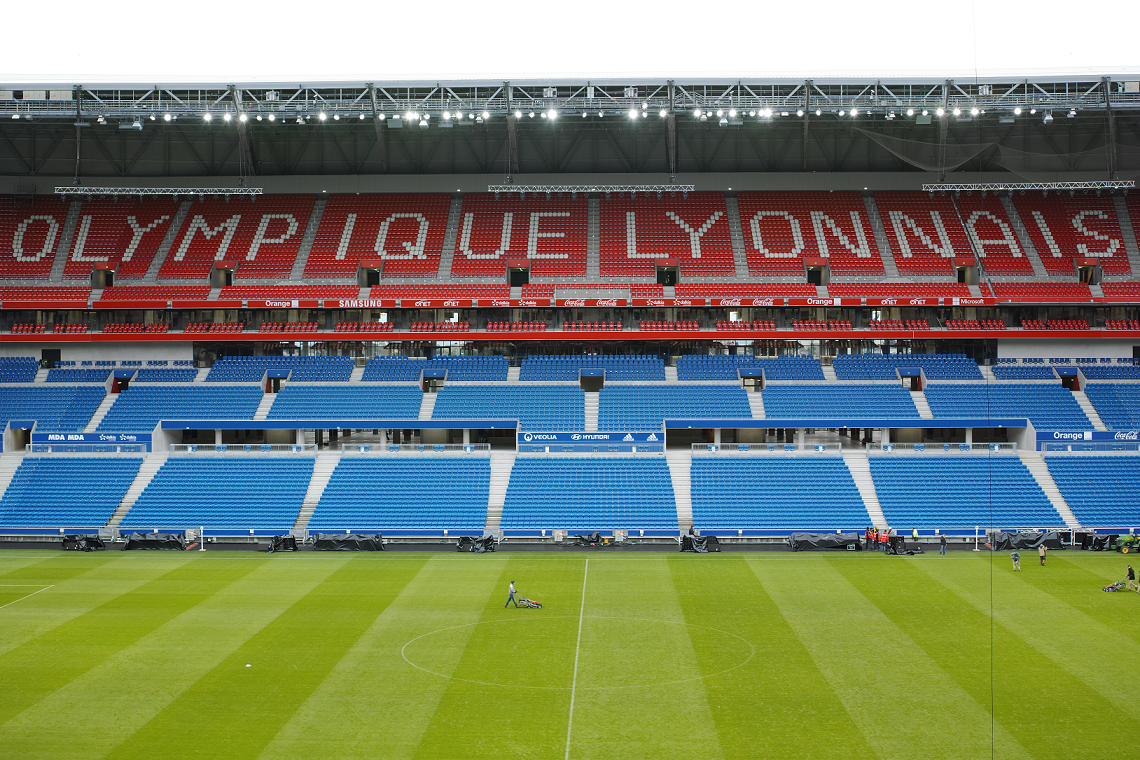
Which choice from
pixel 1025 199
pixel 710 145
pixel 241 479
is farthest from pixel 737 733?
pixel 1025 199

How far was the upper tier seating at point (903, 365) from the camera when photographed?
43969 millimetres

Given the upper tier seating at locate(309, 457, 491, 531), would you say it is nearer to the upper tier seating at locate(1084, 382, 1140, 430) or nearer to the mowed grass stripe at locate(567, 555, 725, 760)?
the mowed grass stripe at locate(567, 555, 725, 760)

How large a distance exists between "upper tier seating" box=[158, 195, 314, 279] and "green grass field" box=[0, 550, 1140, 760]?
20.3 metres

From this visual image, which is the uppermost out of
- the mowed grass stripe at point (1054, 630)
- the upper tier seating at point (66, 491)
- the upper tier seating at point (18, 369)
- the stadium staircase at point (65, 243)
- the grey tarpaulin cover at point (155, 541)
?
the stadium staircase at point (65, 243)

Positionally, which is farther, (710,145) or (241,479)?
(710,145)

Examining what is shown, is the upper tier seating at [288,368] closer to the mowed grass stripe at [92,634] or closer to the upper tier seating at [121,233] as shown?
the upper tier seating at [121,233]

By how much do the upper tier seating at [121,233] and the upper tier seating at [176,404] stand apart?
760 cm

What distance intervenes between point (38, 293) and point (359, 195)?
1818 centimetres

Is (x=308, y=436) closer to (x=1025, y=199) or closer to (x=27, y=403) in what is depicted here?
(x=27, y=403)

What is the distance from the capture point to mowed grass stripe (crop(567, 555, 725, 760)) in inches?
657

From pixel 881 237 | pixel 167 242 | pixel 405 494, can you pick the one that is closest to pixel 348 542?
pixel 405 494

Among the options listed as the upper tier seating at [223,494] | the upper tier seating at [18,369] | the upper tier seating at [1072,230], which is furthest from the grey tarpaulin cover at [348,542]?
the upper tier seating at [1072,230]

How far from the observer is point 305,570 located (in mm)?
30969

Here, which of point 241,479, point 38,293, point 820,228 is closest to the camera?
point 241,479
